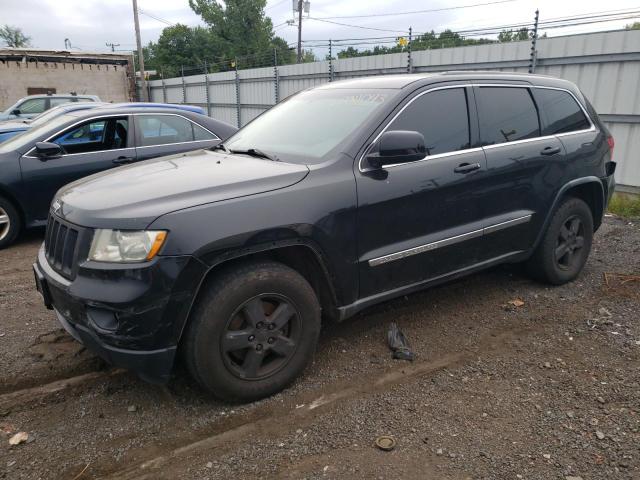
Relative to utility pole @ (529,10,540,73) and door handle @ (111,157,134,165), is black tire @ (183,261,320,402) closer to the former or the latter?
door handle @ (111,157,134,165)

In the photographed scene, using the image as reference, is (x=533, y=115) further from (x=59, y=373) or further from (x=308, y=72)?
(x=308, y=72)

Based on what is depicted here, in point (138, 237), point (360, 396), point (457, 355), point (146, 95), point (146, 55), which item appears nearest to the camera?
point (138, 237)

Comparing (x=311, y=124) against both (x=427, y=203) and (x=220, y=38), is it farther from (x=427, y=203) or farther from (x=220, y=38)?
(x=220, y=38)

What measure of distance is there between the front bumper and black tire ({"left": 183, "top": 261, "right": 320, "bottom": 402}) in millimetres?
125

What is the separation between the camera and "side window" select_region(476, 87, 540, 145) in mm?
3793

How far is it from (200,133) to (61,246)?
4.23 m

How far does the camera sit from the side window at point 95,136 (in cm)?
612

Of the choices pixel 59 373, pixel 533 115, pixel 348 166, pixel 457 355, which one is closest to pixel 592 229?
pixel 533 115

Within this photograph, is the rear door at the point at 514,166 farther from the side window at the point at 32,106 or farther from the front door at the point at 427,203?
the side window at the point at 32,106

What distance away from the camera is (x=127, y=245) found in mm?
2484

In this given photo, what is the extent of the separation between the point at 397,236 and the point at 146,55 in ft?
222

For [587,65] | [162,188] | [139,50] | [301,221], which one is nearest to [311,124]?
[301,221]

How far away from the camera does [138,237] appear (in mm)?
2473

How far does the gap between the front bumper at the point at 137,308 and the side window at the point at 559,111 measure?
10.7 feet
